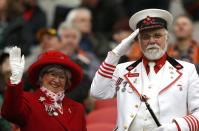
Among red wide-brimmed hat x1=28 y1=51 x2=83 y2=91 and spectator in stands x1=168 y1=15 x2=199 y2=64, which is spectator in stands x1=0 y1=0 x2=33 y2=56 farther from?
red wide-brimmed hat x1=28 y1=51 x2=83 y2=91

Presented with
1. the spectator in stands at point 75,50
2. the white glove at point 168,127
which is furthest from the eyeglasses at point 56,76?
the spectator in stands at point 75,50

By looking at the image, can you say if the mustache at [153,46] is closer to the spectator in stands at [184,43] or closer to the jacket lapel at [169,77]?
the jacket lapel at [169,77]

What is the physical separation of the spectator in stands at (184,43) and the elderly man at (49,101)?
3.56 metres

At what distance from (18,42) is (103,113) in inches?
117

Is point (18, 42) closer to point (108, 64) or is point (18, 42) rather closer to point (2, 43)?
point (2, 43)

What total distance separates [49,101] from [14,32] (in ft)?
14.9

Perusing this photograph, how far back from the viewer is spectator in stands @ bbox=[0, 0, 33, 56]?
12961 mm

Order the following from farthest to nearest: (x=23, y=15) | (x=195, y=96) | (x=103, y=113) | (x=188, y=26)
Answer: (x=23, y=15), (x=188, y=26), (x=103, y=113), (x=195, y=96)

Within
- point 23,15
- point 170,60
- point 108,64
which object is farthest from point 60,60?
point 23,15

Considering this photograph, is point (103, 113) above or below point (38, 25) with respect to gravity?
below

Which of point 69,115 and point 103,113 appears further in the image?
point 103,113

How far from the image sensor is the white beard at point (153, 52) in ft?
27.9

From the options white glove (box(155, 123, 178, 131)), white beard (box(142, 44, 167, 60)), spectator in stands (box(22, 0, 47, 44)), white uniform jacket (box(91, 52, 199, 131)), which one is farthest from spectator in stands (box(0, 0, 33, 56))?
white glove (box(155, 123, 178, 131))

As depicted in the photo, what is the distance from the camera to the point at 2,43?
13.0 metres
